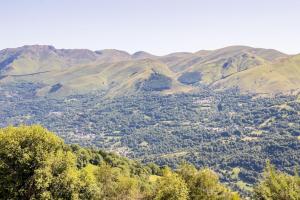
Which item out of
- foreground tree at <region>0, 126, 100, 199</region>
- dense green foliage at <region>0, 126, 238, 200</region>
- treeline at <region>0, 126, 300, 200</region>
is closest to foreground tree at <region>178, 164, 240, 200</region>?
treeline at <region>0, 126, 300, 200</region>

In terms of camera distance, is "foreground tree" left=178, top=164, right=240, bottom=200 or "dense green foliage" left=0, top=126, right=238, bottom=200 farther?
"foreground tree" left=178, top=164, right=240, bottom=200

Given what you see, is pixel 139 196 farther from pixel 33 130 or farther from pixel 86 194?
pixel 33 130

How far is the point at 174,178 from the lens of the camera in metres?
62.2

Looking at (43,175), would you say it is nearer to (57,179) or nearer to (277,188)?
(57,179)

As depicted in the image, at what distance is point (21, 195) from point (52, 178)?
16.6 ft

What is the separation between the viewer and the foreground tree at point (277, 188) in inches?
2339

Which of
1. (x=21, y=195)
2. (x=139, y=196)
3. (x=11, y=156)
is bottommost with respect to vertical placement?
(x=139, y=196)

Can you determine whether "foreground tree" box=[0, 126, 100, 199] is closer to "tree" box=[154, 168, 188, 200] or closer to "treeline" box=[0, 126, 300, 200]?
"treeline" box=[0, 126, 300, 200]

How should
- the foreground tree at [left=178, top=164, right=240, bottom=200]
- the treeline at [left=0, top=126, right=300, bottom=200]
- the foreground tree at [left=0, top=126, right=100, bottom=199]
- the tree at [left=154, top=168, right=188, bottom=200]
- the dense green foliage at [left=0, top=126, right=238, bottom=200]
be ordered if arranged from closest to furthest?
the foreground tree at [left=0, top=126, right=100, bottom=199]
the dense green foliage at [left=0, top=126, right=238, bottom=200]
the treeline at [left=0, top=126, right=300, bottom=200]
the tree at [left=154, top=168, right=188, bottom=200]
the foreground tree at [left=178, top=164, right=240, bottom=200]

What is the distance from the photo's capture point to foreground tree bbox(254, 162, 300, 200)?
59406mm

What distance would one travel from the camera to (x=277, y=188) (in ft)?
200

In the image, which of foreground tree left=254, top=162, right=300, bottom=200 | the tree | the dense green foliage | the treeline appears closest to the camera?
the dense green foliage

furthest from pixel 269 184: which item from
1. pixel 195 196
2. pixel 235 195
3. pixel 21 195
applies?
pixel 21 195

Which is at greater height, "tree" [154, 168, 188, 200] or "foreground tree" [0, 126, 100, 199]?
"foreground tree" [0, 126, 100, 199]
